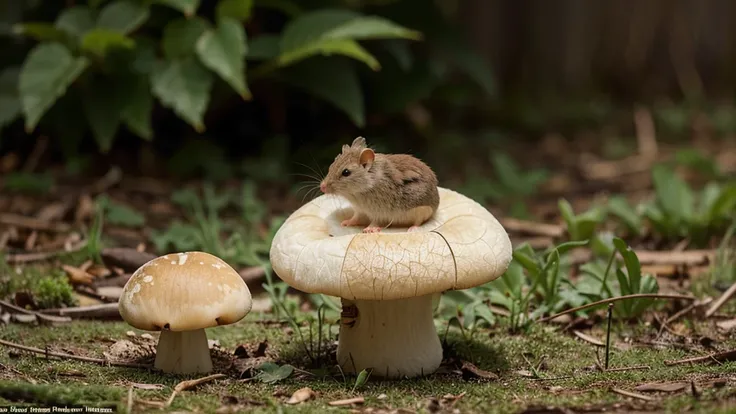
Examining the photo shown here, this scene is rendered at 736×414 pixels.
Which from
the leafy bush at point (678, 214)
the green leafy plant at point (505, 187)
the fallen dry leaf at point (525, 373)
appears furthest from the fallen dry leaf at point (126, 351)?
the green leafy plant at point (505, 187)

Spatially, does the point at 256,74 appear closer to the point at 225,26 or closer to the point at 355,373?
the point at 225,26

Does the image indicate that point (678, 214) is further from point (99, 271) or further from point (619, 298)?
point (99, 271)

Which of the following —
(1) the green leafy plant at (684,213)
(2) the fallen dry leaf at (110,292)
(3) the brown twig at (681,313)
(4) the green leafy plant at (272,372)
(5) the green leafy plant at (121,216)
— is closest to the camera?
(4) the green leafy plant at (272,372)

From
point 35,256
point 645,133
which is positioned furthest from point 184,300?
point 645,133

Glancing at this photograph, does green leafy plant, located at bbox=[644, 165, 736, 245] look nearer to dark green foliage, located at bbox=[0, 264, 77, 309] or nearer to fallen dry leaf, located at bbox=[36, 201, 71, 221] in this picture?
dark green foliage, located at bbox=[0, 264, 77, 309]

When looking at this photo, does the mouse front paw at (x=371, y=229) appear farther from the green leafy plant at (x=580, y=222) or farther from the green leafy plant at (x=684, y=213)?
the green leafy plant at (x=684, y=213)

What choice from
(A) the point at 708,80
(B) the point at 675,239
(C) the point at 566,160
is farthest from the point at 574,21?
(B) the point at 675,239
